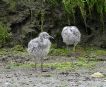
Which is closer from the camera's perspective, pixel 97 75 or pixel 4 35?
pixel 97 75

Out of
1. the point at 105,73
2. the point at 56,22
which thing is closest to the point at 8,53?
the point at 56,22

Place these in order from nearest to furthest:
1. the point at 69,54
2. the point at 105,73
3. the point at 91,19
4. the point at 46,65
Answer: the point at 105,73 < the point at 46,65 < the point at 69,54 < the point at 91,19

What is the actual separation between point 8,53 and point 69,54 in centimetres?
163

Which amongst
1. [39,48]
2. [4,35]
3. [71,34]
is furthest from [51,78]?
[4,35]

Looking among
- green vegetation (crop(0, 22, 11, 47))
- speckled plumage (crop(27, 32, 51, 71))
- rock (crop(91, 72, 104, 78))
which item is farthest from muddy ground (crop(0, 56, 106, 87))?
green vegetation (crop(0, 22, 11, 47))

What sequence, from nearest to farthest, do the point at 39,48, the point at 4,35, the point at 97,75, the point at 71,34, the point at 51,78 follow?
1. the point at 51,78
2. the point at 97,75
3. the point at 39,48
4. the point at 71,34
5. the point at 4,35

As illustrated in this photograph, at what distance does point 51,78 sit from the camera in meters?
10.2

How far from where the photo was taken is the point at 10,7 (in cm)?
1461

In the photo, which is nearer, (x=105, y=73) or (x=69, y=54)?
(x=105, y=73)

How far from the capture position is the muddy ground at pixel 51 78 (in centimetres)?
944

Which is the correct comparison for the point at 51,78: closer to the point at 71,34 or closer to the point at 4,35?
the point at 71,34

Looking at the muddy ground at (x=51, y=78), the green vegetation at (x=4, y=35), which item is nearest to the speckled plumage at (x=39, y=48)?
the muddy ground at (x=51, y=78)

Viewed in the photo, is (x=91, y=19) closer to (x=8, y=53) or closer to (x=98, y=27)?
(x=98, y=27)

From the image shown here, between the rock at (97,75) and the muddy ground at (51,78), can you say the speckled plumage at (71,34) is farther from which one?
the rock at (97,75)
